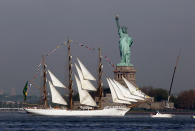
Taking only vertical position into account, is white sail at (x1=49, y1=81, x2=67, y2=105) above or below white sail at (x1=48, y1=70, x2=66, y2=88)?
below

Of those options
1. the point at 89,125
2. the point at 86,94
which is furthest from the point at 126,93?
the point at 89,125

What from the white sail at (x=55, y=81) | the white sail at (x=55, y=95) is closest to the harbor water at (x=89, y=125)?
the white sail at (x=55, y=81)

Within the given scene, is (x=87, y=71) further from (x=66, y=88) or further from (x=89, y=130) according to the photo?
(x=89, y=130)

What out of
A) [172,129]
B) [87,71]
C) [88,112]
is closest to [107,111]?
[88,112]

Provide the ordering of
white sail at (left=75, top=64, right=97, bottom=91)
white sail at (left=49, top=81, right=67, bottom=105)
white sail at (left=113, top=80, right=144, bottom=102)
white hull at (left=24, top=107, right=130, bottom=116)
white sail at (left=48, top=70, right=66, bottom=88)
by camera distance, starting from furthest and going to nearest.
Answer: white hull at (left=24, top=107, right=130, bottom=116) < white sail at (left=113, top=80, right=144, bottom=102) < white sail at (left=75, top=64, right=97, bottom=91) < white sail at (left=49, top=81, right=67, bottom=105) < white sail at (left=48, top=70, right=66, bottom=88)

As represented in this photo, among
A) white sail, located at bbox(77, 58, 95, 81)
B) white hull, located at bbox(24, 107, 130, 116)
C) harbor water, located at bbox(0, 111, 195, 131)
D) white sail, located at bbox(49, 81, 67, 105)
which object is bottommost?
harbor water, located at bbox(0, 111, 195, 131)

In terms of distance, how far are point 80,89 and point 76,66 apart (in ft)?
19.5

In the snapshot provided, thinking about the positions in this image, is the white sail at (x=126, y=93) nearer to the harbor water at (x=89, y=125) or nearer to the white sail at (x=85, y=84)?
the white sail at (x=85, y=84)

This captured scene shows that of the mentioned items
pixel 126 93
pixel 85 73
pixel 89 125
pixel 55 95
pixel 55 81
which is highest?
pixel 85 73

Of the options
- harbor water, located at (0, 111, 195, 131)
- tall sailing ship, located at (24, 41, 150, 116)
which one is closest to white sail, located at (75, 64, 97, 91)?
tall sailing ship, located at (24, 41, 150, 116)

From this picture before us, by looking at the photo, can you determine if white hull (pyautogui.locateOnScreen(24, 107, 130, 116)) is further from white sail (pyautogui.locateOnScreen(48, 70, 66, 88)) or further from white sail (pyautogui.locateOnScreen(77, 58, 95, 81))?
white sail (pyautogui.locateOnScreen(77, 58, 95, 81))

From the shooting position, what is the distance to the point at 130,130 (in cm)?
11488

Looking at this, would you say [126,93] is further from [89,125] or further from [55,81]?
[89,125]

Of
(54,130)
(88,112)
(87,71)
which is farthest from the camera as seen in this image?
(88,112)
